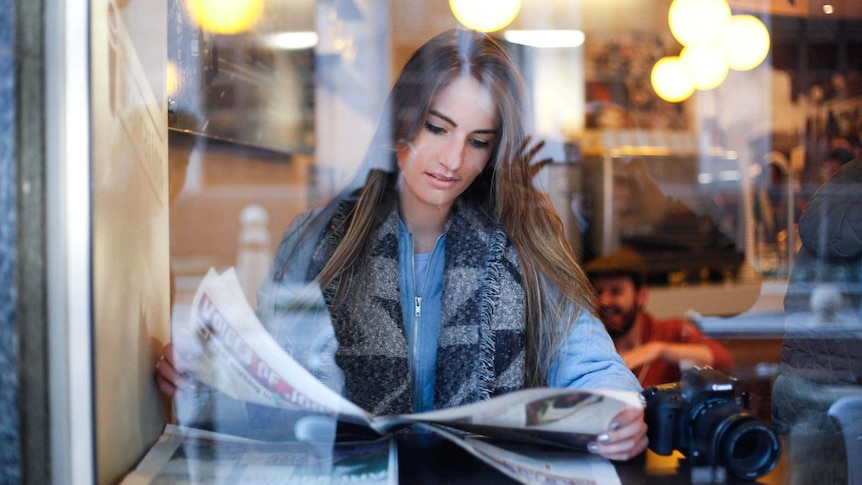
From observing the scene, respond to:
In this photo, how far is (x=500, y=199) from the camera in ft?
4.12

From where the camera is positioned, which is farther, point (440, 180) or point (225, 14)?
point (225, 14)

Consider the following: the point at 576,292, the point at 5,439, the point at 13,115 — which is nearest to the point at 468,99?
the point at 576,292

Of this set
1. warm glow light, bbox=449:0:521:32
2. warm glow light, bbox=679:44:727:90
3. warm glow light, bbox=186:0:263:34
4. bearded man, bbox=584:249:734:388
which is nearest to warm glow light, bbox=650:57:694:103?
warm glow light, bbox=679:44:727:90

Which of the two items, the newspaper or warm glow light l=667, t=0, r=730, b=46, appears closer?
the newspaper

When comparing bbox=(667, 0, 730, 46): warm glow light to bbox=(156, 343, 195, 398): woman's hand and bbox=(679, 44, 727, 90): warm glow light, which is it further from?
bbox=(156, 343, 195, 398): woman's hand

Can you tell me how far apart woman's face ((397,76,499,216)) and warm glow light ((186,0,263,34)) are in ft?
1.42

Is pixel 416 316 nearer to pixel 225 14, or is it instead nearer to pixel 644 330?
pixel 225 14

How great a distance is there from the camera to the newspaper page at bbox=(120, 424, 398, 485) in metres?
0.80

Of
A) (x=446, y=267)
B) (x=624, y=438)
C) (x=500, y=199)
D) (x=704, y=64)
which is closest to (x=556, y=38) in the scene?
(x=704, y=64)

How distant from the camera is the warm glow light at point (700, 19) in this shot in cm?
277

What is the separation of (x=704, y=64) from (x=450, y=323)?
3.00 metres

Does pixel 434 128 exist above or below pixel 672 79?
below

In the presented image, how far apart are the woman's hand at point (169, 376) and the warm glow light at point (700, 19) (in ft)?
8.06

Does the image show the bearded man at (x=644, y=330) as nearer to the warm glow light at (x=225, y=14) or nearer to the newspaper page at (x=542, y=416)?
the newspaper page at (x=542, y=416)
